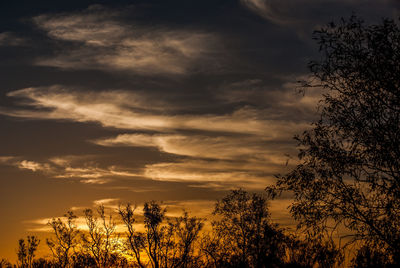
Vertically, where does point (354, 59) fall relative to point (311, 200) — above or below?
above

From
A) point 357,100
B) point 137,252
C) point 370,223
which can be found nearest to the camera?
point 370,223

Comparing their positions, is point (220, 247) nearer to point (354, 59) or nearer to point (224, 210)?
point (224, 210)

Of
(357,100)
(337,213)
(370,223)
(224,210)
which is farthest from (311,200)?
(224,210)

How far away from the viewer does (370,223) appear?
22281 mm

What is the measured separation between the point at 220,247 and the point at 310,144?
54649 mm

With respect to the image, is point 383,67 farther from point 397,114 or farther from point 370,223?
point 370,223

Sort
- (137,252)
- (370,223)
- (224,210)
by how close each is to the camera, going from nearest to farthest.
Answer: (370,223)
(224,210)
(137,252)

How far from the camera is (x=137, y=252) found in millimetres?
89938

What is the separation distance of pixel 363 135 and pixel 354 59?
3987 millimetres

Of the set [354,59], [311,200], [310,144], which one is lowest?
[311,200]

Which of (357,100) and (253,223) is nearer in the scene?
(357,100)

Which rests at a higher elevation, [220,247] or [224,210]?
[224,210]

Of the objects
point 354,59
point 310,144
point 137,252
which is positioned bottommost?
point 137,252

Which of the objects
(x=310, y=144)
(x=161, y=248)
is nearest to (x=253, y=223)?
(x=161, y=248)
